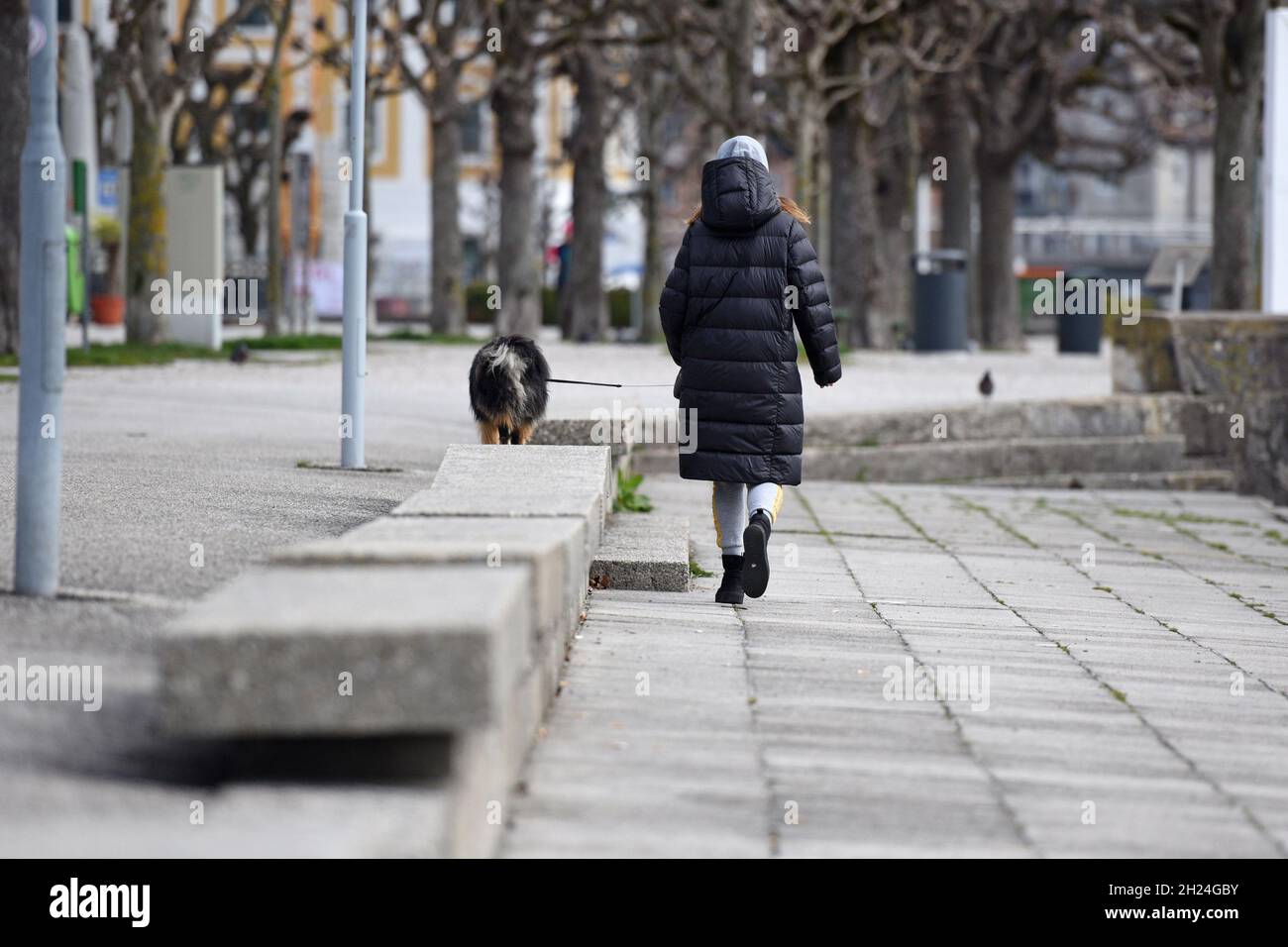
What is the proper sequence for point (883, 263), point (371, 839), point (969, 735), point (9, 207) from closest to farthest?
point (371, 839), point (969, 735), point (9, 207), point (883, 263)

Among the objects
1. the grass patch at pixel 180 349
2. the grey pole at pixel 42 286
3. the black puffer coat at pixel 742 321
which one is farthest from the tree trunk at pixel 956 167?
the grey pole at pixel 42 286

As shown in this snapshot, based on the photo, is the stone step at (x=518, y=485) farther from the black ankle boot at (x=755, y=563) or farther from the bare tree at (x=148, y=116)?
the bare tree at (x=148, y=116)

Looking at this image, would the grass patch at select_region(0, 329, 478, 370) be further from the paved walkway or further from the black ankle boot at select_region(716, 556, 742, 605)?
the paved walkway

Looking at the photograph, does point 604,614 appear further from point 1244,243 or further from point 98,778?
point 1244,243

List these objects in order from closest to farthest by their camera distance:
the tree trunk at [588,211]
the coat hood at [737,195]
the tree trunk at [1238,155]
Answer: the coat hood at [737,195], the tree trunk at [1238,155], the tree trunk at [588,211]

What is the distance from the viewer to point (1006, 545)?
11344 mm

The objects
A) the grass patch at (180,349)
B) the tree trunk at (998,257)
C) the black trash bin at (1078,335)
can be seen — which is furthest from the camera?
the tree trunk at (998,257)

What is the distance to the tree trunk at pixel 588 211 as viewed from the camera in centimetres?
3294

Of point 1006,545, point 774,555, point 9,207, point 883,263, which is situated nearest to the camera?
point 774,555

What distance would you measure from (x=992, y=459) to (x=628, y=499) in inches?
246

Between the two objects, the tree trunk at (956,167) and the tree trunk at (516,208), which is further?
the tree trunk at (956,167)

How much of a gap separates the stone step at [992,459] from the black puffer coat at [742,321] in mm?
7288
